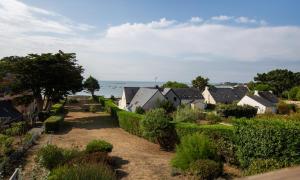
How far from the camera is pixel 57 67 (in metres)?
46.5

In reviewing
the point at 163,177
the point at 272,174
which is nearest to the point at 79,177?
the point at 163,177

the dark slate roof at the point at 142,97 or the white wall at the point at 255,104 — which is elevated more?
the dark slate roof at the point at 142,97

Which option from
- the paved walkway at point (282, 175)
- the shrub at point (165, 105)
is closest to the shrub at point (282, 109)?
the shrub at point (165, 105)

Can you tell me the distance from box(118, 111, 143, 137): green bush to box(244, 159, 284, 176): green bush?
16.5 m

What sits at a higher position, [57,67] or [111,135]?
[57,67]

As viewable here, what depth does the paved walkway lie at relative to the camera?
1603cm

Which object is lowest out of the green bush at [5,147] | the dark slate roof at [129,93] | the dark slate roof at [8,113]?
the green bush at [5,147]

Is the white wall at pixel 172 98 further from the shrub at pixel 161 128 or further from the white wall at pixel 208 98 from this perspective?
the shrub at pixel 161 128

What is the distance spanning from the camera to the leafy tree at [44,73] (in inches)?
1793

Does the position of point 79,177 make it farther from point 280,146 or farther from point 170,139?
point 170,139

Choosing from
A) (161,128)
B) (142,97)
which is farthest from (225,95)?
(161,128)

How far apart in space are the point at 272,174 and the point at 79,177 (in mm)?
11071

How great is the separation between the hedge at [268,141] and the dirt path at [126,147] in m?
5.06

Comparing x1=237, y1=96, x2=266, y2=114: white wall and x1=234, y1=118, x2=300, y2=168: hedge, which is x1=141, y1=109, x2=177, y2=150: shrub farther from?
x1=237, y1=96, x2=266, y2=114: white wall
